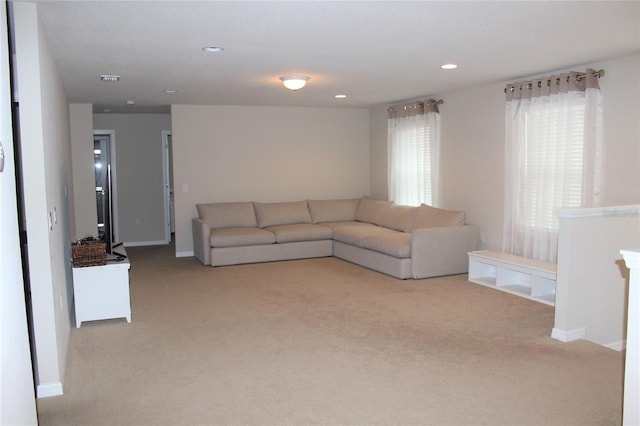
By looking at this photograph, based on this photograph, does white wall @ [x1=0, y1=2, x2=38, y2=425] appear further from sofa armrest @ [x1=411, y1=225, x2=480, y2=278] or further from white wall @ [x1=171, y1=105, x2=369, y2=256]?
white wall @ [x1=171, y1=105, x2=369, y2=256]

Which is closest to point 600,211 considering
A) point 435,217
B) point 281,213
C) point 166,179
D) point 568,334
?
point 568,334

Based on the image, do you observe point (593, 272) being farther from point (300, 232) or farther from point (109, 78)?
point (109, 78)

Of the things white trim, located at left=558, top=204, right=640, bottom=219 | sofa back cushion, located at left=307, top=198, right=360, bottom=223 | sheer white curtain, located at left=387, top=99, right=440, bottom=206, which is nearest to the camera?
white trim, located at left=558, top=204, right=640, bottom=219

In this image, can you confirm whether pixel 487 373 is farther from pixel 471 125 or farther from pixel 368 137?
pixel 368 137

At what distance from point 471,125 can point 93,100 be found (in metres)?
5.06

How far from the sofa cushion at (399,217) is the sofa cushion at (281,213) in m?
1.25

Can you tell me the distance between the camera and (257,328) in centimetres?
456

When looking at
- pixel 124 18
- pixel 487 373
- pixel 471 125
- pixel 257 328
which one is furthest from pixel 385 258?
pixel 124 18

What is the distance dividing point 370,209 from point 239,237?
2193 millimetres

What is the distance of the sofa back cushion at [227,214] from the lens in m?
7.82

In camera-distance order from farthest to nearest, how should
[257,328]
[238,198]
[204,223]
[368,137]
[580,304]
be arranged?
1. [368,137]
2. [238,198]
3. [204,223]
4. [257,328]
5. [580,304]

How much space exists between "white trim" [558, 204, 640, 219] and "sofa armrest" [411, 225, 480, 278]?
220 centimetres

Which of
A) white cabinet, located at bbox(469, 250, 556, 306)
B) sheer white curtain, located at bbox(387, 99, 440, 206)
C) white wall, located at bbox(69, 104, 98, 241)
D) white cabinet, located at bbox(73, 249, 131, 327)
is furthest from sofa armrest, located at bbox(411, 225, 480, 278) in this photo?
white wall, located at bbox(69, 104, 98, 241)

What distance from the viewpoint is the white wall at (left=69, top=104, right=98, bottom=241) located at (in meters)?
7.90
